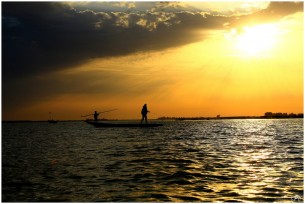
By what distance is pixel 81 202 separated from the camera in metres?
12.8

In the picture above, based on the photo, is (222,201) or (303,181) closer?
(222,201)

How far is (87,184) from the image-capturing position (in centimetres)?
1547

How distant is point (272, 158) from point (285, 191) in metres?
9.87

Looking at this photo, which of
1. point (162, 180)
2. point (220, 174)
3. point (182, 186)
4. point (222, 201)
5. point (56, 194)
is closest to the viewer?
point (222, 201)

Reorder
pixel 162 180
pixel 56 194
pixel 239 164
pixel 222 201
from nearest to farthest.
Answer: pixel 222 201 < pixel 56 194 < pixel 162 180 < pixel 239 164

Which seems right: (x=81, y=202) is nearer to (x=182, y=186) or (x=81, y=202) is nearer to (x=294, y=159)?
(x=182, y=186)

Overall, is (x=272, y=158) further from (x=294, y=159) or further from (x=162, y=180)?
(x=162, y=180)

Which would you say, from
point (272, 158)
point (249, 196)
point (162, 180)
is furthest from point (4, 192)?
point (272, 158)

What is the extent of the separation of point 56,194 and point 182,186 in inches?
210

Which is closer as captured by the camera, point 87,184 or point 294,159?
point 87,184

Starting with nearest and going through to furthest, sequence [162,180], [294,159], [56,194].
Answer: [56,194] < [162,180] < [294,159]

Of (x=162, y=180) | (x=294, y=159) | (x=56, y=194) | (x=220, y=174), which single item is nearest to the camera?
(x=56, y=194)

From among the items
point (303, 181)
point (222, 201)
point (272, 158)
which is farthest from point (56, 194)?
point (272, 158)

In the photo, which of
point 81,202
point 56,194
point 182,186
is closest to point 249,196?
point 182,186
